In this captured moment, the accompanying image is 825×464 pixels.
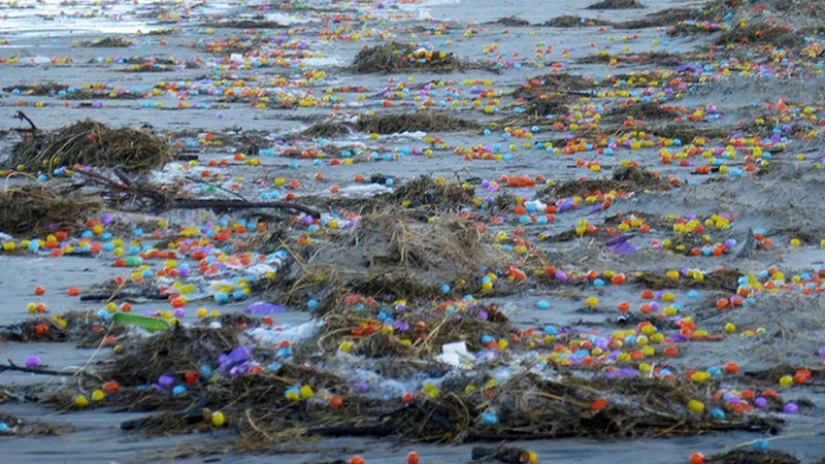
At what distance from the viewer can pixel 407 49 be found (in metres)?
15.7

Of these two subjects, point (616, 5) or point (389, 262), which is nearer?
point (389, 262)

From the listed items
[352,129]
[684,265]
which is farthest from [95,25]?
[684,265]

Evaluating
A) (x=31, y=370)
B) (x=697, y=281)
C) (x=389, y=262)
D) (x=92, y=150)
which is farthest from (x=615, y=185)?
(x=31, y=370)

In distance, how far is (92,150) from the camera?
9.93 metres

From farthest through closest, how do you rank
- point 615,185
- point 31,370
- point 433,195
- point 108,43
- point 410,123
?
point 108,43 → point 410,123 → point 615,185 → point 433,195 → point 31,370

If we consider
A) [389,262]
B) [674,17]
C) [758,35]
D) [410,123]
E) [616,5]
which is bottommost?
[616,5]

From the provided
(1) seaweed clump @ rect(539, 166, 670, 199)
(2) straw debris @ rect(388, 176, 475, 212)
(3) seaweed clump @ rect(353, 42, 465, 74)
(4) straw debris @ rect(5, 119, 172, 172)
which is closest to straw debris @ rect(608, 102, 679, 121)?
(1) seaweed clump @ rect(539, 166, 670, 199)

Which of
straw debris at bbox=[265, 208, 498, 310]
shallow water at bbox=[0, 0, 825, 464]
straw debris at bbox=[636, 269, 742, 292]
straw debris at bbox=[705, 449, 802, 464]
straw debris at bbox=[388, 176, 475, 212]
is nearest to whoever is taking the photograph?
straw debris at bbox=[705, 449, 802, 464]

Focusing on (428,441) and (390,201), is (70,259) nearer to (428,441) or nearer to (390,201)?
(390,201)

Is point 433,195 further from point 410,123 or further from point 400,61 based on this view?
point 400,61

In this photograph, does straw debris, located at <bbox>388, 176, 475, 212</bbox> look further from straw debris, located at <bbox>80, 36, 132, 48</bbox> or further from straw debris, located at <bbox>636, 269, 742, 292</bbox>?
straw debris, located at <bbox>80, 36, 132, 48</bbox>

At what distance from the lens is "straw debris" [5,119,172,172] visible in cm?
986

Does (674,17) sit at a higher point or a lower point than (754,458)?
lower

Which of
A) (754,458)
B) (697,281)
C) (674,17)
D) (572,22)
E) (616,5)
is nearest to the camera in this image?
(754,458)
